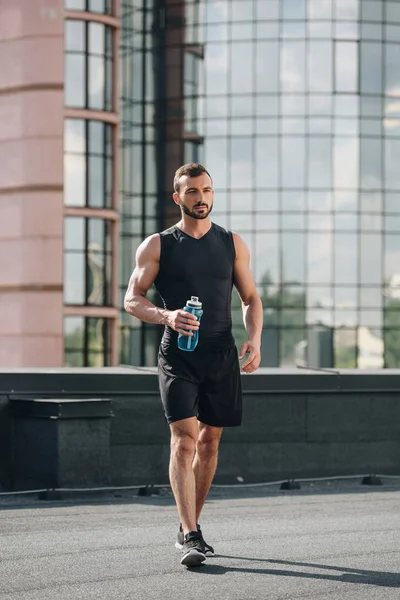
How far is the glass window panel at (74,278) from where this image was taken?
43969 mm

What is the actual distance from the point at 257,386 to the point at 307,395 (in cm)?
55

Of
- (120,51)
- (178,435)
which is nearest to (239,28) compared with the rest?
(120,51)

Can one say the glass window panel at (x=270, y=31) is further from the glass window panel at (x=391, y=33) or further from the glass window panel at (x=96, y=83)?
the glass window panel at (x=96, y=83)

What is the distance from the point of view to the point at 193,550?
7.00 metres

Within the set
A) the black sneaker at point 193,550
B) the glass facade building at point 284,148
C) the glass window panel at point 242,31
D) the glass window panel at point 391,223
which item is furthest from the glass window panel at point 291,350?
the black sneaker at point 193,550

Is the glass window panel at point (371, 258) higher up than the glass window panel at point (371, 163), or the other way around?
the glass window panel at point (371, 163)

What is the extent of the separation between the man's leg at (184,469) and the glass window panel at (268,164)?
4155 cm

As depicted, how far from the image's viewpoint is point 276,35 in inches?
1911

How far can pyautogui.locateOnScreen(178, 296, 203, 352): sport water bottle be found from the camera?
7.18 meters

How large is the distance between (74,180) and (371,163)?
10.9m

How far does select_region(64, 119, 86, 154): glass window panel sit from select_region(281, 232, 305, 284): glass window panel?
833 centimetres

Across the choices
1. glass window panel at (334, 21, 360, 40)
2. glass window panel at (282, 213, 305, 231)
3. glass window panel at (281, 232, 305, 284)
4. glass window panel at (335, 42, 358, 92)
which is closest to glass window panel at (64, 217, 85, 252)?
glass window panel at (281, 232, 305, 284)

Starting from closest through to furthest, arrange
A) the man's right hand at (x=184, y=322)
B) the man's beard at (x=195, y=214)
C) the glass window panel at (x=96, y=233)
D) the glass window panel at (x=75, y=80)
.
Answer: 1. the man's right hand at (x=184, y=322)
2. the man's beard at (x=195, y=214)
3. the glass window panel at (x=75, y=80)
4. the glass window panel at (x=96, y=233)

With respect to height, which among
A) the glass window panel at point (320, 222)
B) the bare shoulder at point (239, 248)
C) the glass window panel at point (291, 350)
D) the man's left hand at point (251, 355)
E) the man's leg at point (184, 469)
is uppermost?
the glass window panel at point (320, 222)
